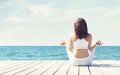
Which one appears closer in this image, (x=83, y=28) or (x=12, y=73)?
(x=12, y=73)

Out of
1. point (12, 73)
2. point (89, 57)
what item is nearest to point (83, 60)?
point (89, 57)

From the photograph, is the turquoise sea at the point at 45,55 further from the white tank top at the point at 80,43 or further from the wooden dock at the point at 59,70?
the wooden dock at the point at 59,70

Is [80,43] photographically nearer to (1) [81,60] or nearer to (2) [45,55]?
(1) [81,60]

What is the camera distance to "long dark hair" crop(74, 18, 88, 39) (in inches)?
337

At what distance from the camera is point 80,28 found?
8570 mm

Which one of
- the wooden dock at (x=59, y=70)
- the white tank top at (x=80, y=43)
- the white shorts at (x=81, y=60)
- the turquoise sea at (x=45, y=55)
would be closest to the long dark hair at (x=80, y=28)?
the white tank top at (x=80, y=43)

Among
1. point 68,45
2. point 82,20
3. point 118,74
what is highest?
point 82,20

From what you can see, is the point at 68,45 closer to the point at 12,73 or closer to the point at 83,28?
the point at 83,28

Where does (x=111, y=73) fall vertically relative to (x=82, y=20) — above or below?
below

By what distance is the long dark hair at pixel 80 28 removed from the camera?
8.56 m

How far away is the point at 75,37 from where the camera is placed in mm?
8797

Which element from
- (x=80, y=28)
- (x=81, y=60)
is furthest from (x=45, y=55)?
(x=80, y=28)

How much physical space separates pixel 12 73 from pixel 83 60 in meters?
2.43

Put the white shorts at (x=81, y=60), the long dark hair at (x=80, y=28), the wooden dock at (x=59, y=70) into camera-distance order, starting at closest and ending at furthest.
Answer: the wooden dock at (x=59, y=70)
the long dark hair at (x=80, y=28)
the white shorts at (x=81, y=60)
